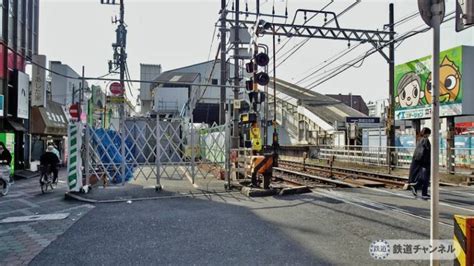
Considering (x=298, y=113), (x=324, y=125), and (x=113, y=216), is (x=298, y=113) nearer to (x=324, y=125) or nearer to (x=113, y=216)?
(x=324, y=125)

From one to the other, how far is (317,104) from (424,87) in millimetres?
27325

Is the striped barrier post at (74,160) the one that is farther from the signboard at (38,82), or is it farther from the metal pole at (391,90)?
the metal pole at (391,90)

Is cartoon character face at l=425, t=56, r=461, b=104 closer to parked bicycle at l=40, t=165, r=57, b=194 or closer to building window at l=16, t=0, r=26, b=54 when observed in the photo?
parked bicycle at l=40, t=165, r=57, b=194

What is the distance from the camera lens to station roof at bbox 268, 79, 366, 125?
42406 millimetres

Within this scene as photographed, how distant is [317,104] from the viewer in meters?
46.7

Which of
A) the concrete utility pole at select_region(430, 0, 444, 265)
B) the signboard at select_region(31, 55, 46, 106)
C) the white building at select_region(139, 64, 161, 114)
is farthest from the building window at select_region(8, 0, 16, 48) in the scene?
the white building at select_region(139, 64, 161, 114)

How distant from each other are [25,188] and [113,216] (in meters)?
7.37

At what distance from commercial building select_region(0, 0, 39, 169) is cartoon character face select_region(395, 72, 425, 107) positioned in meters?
18.8

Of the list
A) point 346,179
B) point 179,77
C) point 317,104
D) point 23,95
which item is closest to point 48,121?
point 23,95

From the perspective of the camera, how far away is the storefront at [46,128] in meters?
20.7

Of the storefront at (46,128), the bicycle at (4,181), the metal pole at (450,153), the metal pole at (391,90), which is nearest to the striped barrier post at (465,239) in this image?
the bicycle at (4,181)

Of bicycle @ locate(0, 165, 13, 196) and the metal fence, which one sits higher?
the metal fence

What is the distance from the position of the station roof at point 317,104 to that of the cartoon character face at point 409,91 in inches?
712

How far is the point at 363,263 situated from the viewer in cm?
486
